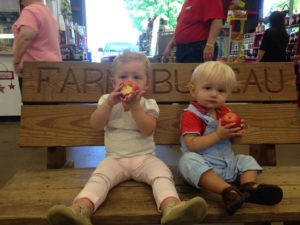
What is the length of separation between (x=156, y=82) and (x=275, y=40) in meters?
3.89

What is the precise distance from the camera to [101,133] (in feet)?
6.35

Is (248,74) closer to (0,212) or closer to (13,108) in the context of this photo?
(0,212)

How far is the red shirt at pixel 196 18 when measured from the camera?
2.67 m

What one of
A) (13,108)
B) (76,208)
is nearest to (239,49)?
(13,108)

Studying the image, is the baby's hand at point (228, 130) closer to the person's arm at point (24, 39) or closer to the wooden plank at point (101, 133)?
the wooden plank at point (101, 133)

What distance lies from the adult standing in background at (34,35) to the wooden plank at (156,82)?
3.16 ft

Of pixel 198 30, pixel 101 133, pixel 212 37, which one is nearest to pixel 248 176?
pixel 101 133

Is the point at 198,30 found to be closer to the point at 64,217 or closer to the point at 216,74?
the point at 216,74

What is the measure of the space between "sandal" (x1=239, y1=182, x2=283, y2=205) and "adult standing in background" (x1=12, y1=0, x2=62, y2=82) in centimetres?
211

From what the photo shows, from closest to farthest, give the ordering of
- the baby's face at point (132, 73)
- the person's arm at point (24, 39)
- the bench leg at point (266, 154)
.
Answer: the baby's face at point (132, 73)
the bench leg at point (266, 154)
the person's arm at point (24, 39)

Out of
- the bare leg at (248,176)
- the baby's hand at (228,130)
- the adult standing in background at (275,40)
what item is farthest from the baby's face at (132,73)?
the adult standing in background at (275,40)

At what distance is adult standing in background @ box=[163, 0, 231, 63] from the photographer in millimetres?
2672

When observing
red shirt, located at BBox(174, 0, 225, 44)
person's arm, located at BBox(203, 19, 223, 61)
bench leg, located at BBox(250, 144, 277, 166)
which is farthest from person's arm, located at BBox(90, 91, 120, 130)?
red shirt, located at BBox(174, 0, 225, 44)

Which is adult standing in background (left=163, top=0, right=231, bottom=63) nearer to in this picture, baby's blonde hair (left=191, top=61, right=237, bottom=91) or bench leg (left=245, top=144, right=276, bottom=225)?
bench leg (left=245, top=144, right=276, bottom=225)
